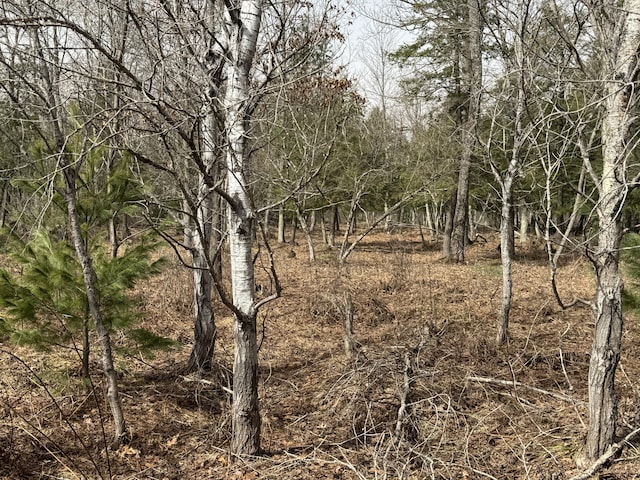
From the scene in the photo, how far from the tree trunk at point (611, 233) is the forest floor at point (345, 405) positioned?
0.33 meters

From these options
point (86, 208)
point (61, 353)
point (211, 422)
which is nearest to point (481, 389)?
point (211, 422)

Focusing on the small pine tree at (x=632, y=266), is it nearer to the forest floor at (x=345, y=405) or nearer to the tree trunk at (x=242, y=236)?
the forest floor at (x=345, y=405)

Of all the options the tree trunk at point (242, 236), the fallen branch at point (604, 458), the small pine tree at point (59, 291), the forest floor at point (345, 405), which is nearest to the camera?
the fallen branch at point (604, 458)

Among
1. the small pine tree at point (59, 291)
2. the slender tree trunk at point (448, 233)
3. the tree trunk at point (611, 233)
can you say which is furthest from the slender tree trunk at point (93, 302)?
the slender tree trunk at point (448, 233)

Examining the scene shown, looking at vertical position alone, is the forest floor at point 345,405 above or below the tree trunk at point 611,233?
below

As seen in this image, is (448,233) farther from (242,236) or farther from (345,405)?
(242,236)

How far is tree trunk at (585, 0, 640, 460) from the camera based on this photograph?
290 cm

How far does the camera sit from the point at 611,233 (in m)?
3.02

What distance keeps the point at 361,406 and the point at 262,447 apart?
3.36 feet

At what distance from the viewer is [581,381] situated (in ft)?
16.9

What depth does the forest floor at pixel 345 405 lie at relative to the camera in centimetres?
350

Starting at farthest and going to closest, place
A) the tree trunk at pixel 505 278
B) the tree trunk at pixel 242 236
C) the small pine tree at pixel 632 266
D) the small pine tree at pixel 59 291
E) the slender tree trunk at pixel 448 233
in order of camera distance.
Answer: the slender tree trunk at pixel 448 233
the tree trunk at pixel 505 278
the small pine tree at pixel 632 266
the small pine tree at pixel 59 291
the tree trunk at pixel 242 236

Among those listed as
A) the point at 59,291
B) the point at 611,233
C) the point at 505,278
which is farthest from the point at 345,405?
the point at 505,278

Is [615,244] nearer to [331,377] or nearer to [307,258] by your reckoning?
[331,377]
